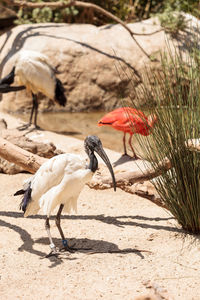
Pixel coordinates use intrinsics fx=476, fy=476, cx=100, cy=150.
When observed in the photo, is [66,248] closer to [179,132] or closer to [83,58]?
[179,132]

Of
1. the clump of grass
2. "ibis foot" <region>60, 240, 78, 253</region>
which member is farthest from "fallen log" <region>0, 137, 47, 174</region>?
the clump of grass

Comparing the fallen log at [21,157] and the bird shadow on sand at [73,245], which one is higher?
the fallen log at [21,157]

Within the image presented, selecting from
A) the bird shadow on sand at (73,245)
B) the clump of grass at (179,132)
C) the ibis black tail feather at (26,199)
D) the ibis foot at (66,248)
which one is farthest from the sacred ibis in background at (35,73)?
the clump of grass at (179,132)

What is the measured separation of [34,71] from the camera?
7.82 meters

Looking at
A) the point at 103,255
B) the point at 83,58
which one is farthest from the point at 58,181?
the point at 83,58

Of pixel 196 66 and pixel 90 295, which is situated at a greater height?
pixel 196 66

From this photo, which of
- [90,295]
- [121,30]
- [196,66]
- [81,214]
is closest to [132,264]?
[90,295]

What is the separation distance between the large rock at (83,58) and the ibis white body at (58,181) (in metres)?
6.28

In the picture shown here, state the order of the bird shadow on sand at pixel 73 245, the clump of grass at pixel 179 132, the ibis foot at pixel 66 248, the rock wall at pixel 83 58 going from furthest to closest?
the rock wall at pixel 83 58
the ibis foot at pixel 66 248
the bird shadow on sand at pixel 73 245
the clump of grass at pixel 179 132

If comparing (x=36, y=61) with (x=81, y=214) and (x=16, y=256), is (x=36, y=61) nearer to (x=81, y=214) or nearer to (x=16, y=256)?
(x=81, y=214)

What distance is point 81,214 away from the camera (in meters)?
4.91

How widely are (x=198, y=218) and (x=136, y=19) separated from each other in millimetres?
10283

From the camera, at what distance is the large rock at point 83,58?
33.3 ft

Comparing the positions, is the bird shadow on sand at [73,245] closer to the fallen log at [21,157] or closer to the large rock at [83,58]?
the fallen log at [21,157]
